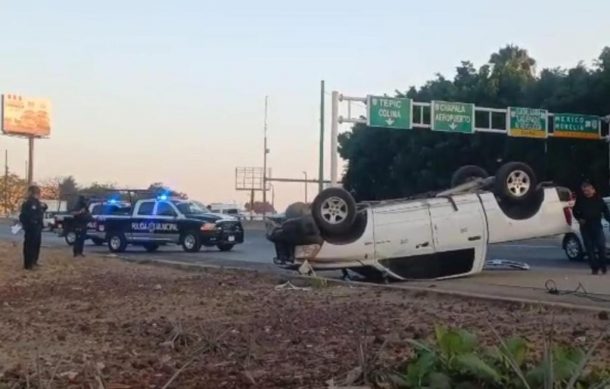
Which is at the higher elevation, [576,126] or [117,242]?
[576,126]

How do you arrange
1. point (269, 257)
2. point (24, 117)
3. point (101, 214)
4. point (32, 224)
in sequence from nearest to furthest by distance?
point (32, 224)
point (269, 257)
point (101, 214)
point (24, 117)

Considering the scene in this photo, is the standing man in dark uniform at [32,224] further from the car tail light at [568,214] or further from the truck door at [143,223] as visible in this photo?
the truck door at [143,223]

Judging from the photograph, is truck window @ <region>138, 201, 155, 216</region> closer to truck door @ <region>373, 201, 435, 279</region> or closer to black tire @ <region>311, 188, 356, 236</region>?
black tire @ <region>311, 188, 356, 236</region>

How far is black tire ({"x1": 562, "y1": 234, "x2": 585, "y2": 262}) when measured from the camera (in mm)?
20719

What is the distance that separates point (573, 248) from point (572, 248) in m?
0.05

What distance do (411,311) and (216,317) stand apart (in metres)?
2.09

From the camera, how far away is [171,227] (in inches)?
1103

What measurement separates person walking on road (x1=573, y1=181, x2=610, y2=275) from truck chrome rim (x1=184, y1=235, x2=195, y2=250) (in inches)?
592

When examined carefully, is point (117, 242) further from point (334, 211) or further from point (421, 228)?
point (421, 228)

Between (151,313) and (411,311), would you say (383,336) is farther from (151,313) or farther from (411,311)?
(151,313)

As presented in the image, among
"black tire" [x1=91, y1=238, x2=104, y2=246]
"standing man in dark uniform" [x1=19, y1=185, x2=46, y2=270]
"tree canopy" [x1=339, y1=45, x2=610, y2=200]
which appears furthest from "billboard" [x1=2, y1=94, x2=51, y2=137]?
"standing man in dark uniform" [x1=19, y1=185, x2=46, y2=270]

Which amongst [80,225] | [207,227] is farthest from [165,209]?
[80,225]

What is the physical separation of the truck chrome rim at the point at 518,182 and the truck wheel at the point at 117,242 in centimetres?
1687

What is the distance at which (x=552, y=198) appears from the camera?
14984 mm
